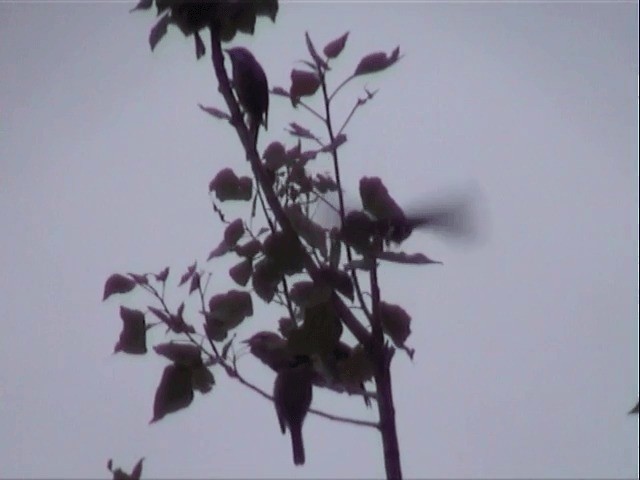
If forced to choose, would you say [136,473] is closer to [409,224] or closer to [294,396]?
[294,396]

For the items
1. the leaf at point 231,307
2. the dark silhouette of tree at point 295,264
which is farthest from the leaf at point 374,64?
the leaf at point 231,307

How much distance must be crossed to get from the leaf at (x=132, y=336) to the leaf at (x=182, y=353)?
2 cm

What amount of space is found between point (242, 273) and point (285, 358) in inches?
4.8

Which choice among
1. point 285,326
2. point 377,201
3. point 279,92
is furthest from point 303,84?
point 285,326

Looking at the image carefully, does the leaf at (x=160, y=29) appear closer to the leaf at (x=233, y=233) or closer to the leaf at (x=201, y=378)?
the leaf at (x=233, y=233)

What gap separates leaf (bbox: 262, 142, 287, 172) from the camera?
25.3 inches

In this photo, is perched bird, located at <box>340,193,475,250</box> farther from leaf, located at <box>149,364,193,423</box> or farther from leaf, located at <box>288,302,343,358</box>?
leaf, located at <box>149,364,193,423</box>

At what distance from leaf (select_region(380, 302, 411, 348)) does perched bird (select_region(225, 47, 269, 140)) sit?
8.2 inches

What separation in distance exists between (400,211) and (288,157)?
119 mm

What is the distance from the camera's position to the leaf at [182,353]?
63cm

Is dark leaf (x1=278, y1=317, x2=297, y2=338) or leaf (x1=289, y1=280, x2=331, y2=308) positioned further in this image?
dark leaf (x1=278, y1=317, x2=297, y2=338)

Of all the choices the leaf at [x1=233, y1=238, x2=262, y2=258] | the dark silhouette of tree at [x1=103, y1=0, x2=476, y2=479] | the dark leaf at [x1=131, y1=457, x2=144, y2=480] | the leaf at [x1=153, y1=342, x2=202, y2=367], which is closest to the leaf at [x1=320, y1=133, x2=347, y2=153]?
the dark silhouette of tree at [x1=103, y1=0, x2=476, y2=479]

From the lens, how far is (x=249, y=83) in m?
0.55

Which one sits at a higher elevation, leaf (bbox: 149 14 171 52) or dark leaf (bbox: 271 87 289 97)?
leaf (bbox: 149 14 171 52)
